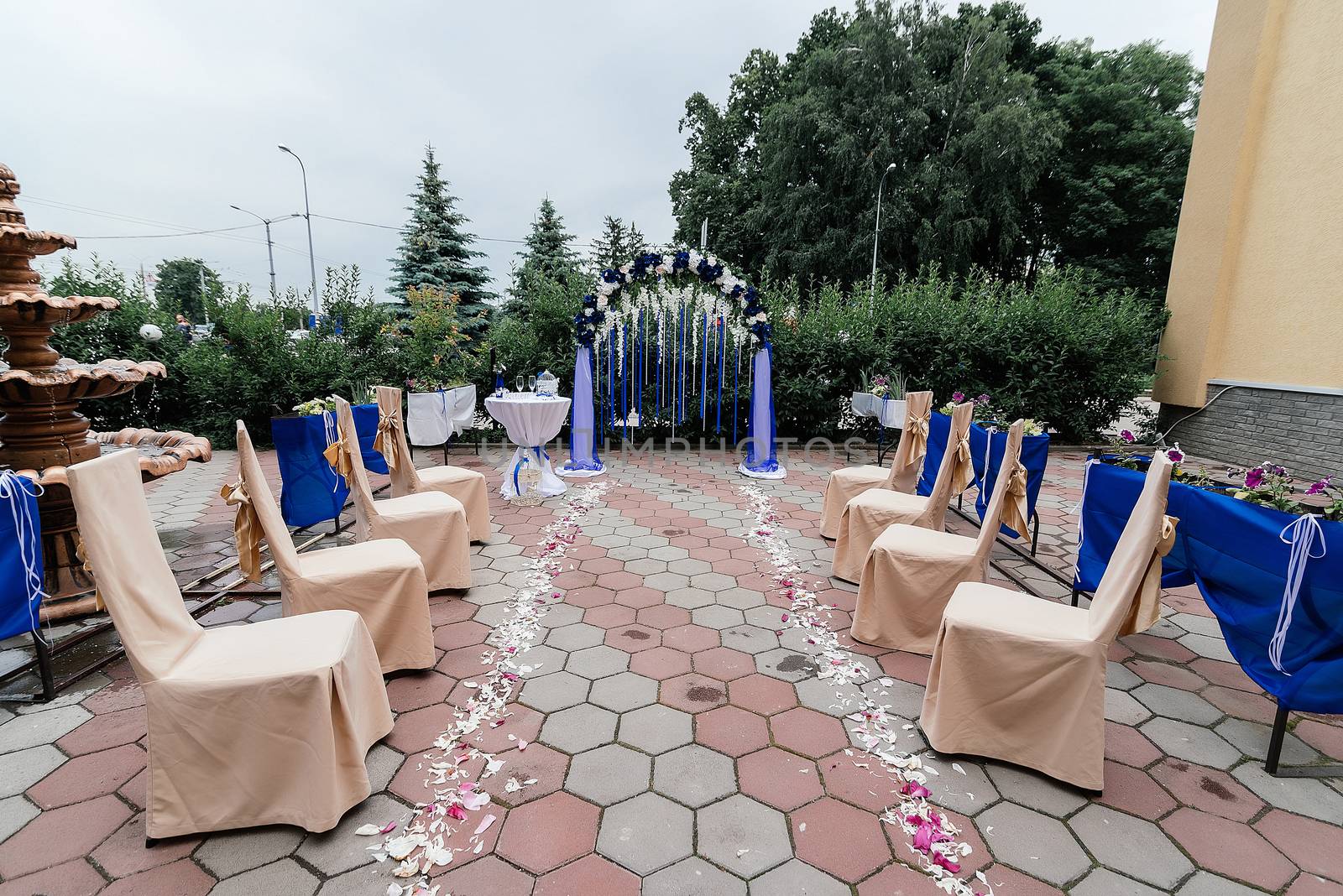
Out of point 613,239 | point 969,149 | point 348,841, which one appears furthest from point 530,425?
point 613,239

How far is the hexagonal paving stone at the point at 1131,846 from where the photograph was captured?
1648 millimetres

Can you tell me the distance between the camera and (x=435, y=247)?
15953mm

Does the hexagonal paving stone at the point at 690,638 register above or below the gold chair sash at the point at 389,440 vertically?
below

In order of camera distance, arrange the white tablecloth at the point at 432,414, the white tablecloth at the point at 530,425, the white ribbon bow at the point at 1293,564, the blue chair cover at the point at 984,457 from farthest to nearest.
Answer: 1. the white tablecloth at the point at 432,414
2. the white tablecloth at the point at 530,425
3. the blue chair cover at the point at 984,457
4. the white ribbon bow at the point at 1293,564

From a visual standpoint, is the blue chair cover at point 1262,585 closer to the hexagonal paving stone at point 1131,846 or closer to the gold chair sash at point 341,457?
A: the hexagonal paving stone at point 1131,846

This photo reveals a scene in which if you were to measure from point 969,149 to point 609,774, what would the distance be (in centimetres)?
1932

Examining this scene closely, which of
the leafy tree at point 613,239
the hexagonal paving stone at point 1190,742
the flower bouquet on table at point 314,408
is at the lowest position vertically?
the hexagonal paving stone at point 1190,742

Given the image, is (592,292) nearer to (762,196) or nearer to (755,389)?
(755,389)

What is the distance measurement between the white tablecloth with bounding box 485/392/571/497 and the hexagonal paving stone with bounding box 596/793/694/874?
378cm

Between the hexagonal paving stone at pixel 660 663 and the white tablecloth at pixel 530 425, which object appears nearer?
the hexagonal paving stone at pixel 660 663

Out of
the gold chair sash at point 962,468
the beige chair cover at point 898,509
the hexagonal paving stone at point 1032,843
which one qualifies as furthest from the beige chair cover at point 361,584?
the gold chair sash at point 962,468

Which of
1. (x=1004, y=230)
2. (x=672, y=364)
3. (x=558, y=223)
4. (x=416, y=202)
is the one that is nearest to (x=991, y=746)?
(x=672, y=364)

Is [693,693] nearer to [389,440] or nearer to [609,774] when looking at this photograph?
[609,774]

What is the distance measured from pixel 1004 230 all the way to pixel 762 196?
24.3 ft
